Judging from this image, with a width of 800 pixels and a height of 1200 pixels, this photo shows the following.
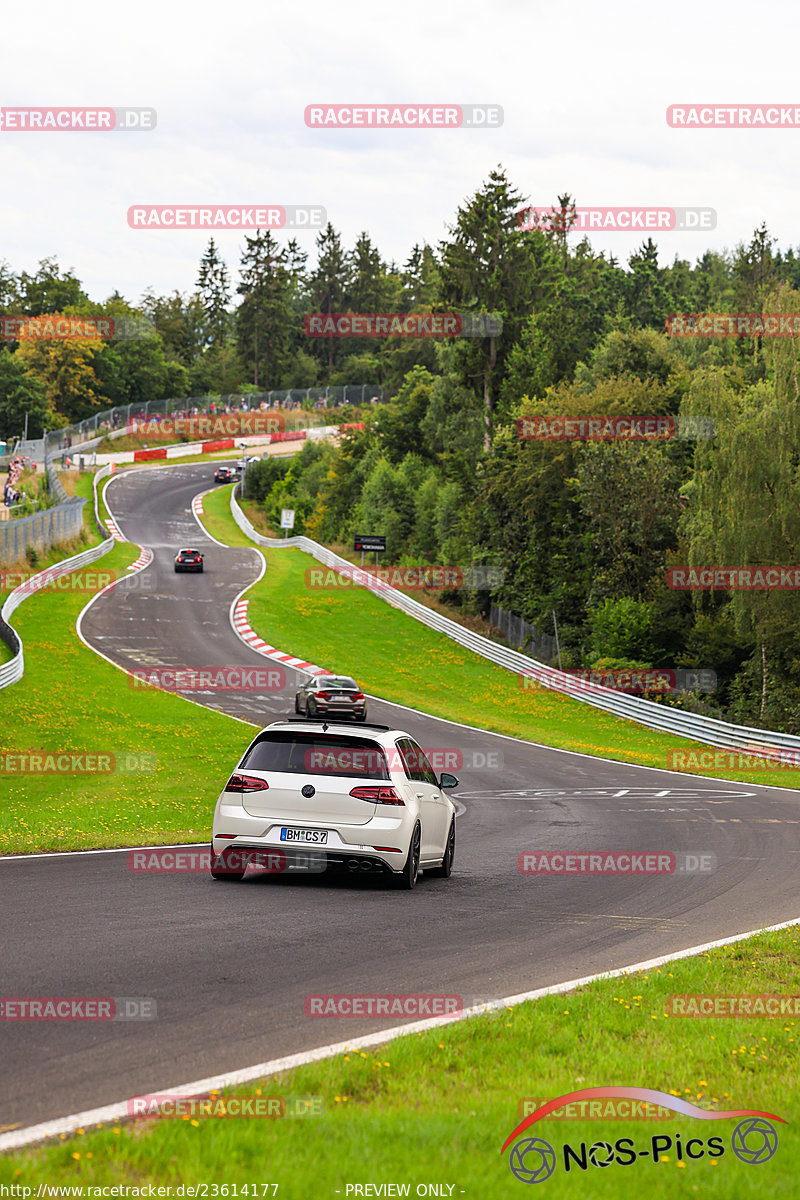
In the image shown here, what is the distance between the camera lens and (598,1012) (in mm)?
6957

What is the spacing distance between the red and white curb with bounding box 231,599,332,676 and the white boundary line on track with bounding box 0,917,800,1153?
35.2 metres

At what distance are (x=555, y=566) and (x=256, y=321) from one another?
11398 cm

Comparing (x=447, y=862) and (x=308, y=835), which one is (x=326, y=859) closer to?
(x=308, y=835)

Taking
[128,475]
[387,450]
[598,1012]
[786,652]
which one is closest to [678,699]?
[786,652]

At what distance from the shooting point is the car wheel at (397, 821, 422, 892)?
11773mm

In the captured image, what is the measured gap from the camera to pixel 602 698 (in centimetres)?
4238

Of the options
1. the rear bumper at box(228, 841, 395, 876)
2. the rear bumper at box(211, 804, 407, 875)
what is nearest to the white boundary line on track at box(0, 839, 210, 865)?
the rear bumper at box(211, 804, 407, 875)

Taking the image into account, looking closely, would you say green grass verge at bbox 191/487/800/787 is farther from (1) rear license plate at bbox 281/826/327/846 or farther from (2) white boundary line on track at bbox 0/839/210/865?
(1) rear license plate at bbox 281/826/327/846

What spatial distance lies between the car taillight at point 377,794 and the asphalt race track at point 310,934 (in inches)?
36.7

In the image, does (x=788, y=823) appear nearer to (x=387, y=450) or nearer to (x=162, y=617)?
(x=162, y=617)

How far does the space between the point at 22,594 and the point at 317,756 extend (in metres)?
40.0

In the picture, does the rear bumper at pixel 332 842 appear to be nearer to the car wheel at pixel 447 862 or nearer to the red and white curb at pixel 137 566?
the car wheel at pixel 447 862

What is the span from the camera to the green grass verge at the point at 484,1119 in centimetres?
423

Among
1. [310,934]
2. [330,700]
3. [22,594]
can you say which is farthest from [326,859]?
[22,594]
